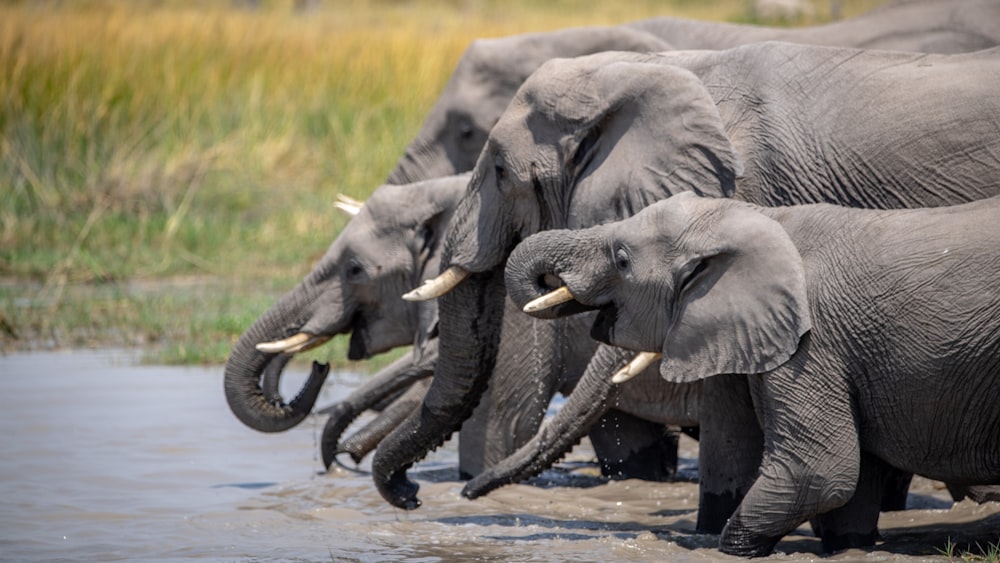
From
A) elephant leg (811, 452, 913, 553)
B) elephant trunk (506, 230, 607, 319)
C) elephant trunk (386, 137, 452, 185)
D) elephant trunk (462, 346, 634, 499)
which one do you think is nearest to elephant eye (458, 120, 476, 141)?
elephant trunk (386, 137, 452, 185)

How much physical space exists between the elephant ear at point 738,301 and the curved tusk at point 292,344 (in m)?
2.32

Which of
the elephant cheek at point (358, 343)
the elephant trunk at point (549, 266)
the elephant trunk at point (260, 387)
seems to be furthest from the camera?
the elephant cheek at point (358, 343)

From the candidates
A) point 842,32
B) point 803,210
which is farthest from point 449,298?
point 842,32

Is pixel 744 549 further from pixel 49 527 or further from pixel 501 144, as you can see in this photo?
pixel 49 527

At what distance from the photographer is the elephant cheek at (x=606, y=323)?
5.15 metres

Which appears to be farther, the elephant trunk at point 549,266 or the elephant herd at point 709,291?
the elephant trunk at point 549,266

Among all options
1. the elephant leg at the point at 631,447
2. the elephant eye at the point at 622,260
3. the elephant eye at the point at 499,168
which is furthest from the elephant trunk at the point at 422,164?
the elephant eye at the point at 622,260

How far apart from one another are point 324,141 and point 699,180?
29.9 feet

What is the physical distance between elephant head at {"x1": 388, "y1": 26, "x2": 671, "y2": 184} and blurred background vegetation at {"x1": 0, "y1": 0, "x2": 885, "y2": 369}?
1.27 meters

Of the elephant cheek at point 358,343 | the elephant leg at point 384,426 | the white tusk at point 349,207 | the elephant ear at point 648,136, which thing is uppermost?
the elephant ear at point 648,136

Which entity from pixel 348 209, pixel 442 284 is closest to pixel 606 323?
pixel 442 284

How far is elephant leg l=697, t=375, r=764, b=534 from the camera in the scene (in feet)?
17.4

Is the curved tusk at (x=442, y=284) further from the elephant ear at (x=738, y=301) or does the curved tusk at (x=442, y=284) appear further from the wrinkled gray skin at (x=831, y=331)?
the elephant ear at (x=738, y=301)

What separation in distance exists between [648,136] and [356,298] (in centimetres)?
188
